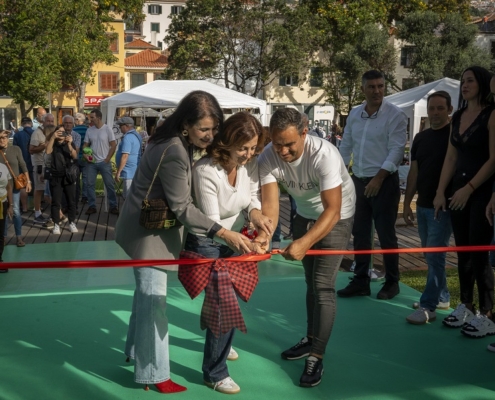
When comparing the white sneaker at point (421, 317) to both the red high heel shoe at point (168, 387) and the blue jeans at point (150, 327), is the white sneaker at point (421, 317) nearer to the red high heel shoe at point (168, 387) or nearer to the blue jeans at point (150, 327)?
the red high heel shoe at point (168, 387)

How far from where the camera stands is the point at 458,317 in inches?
193

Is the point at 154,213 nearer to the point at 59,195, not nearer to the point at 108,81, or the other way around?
the point at 59,195

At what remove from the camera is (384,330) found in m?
4.91

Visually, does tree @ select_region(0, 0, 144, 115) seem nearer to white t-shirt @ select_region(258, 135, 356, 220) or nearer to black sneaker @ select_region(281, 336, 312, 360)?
white t-shirt @ select_region(258, 135, 356, 220)

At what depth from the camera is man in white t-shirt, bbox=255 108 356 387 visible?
3.63m

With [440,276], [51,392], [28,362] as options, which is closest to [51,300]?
[28,362]

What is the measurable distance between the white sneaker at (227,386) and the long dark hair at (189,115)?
1.43m

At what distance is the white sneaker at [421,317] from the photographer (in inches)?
197

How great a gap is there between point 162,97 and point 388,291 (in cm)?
927

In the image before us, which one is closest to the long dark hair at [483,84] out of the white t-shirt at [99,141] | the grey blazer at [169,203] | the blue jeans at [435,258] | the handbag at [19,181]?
the blue jeans at [435,258]

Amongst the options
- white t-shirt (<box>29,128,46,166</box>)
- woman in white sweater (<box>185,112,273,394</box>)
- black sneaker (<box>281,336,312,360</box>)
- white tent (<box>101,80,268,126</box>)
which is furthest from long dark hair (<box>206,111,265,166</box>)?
white tent (<box>101,80,268,126</box>)

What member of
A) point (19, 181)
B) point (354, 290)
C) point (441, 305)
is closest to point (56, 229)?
point (19, 181)

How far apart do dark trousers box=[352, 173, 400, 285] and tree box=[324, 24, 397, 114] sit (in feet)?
125

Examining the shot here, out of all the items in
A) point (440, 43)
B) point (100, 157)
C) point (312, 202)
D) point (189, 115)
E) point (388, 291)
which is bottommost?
point (388, 291)
